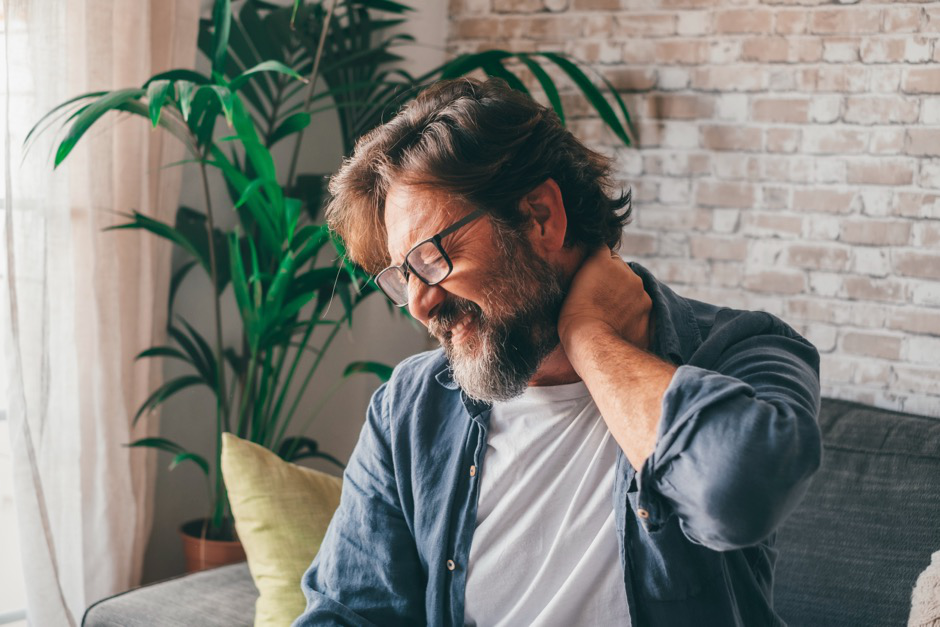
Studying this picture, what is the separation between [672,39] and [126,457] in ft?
6.02

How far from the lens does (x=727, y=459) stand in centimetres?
98

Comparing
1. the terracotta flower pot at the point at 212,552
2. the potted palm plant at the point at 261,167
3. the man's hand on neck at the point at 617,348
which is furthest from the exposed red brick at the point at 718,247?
the terracotta flower pot at the point at 212,552

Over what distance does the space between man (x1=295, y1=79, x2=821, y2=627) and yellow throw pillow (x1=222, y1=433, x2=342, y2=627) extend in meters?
0.27

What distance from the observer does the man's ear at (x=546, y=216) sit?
4.42ft

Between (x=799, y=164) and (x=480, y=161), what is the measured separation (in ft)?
4.58

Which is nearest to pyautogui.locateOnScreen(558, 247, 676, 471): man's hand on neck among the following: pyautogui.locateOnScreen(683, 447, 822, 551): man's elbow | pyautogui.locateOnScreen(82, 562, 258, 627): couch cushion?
pyautogui.locateOnScreen(683, 447, 822, 551): man's elbow

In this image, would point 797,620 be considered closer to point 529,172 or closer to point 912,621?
point 912,621

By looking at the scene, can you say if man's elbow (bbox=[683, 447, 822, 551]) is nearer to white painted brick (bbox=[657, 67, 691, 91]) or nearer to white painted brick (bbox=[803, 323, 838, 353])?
white painted brick (bbox=[803, 323, 838, 353])

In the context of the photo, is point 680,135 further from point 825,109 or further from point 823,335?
point 823,335

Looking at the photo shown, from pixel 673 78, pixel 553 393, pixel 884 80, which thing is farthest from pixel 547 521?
pixel 673 78

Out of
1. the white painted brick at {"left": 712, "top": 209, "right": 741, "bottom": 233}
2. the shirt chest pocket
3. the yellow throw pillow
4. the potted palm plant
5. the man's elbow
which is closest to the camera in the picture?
the man's elbow

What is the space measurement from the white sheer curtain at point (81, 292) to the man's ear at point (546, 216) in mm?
1197

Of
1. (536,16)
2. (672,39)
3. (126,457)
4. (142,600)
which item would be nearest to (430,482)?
(142,600)

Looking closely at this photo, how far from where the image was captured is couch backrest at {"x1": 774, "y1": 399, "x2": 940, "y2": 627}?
1.76 metres
